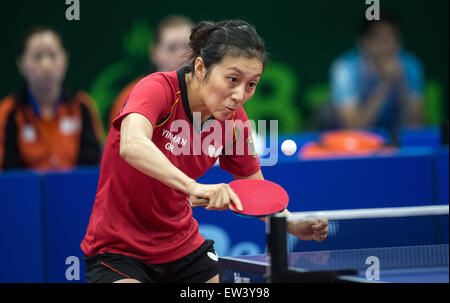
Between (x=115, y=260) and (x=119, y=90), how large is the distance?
5.99 m

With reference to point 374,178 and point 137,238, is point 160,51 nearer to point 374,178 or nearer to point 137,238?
point 374,178

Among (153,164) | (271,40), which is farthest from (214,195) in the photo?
(271,40)

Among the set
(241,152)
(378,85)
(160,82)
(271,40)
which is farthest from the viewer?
(271,40)

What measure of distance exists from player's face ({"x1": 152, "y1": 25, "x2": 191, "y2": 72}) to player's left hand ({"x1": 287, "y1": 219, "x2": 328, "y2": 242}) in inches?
120

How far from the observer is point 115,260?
2.87m

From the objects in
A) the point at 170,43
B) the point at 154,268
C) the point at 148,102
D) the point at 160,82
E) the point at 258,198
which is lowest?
the point at 154,268

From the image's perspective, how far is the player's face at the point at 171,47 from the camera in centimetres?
565

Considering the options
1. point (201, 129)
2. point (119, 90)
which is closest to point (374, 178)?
point (201, 129)

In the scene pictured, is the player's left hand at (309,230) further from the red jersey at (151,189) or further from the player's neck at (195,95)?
the player's neck at (195,95)

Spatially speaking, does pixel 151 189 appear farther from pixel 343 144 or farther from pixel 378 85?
pixel 378 85

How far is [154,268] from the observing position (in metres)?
3.02

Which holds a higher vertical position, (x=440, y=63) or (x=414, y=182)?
(x=440, y=63)

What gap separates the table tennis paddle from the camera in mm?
2576

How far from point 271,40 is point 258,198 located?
6.81 metres
